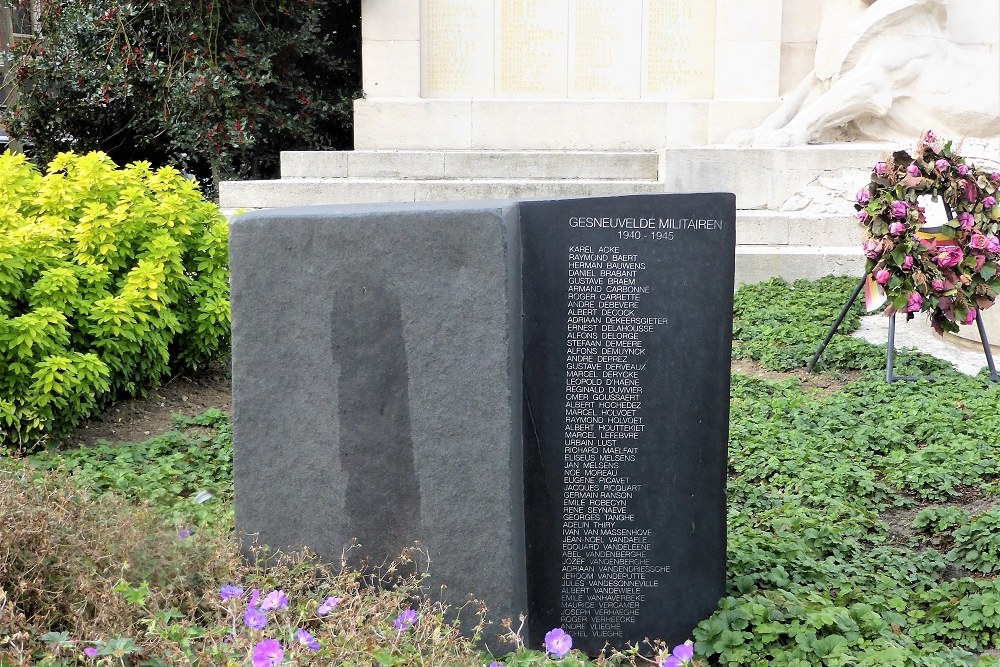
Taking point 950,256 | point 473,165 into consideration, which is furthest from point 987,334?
point 473,165

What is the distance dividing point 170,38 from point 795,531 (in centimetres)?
1018

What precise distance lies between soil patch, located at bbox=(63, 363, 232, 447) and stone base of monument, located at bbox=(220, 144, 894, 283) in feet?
11.7

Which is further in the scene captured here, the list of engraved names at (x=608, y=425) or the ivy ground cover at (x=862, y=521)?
the ivy ground cover at (x=862, y=521)

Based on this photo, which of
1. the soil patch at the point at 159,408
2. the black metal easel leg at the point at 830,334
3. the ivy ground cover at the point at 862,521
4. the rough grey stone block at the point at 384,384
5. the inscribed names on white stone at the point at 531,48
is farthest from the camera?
the inscribed names on white stone at the point at 531,48

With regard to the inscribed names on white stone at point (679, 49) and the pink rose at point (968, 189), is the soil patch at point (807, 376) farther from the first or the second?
the inscribed names on white stone at point (679, 49)

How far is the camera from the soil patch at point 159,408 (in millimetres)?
4867

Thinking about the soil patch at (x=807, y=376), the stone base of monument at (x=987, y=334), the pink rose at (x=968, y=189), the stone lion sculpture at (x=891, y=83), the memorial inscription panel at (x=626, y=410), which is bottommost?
the soil patch at (x=807, y=376)

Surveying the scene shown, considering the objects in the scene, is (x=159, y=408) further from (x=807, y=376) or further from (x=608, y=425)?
(x=807, y=376)

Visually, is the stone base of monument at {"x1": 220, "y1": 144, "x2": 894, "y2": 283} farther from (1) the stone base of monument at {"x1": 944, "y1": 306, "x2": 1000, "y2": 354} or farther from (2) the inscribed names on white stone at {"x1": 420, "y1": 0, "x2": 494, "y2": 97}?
(1) the stone base of monument at {"x1": 944, "y1": 306, "x2": 1000, "y2": 354}

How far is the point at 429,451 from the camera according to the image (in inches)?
103

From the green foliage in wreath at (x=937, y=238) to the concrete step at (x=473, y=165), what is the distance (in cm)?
447

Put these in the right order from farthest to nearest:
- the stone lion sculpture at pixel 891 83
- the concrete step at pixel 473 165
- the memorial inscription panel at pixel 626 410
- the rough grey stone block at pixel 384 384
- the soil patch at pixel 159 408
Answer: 1. the concrete step at pixel 473 165
2. the stone lion sculpture at pixel 891 83
3. the soil patch at pixel 159 408
4. the memorial inscription panel at pixel 626 410
5. the rough grey stone block at pixel 384 384

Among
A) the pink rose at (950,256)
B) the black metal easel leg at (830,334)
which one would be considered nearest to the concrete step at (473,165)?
the black metal easel leg at (830,334)

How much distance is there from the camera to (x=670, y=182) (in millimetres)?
9328
